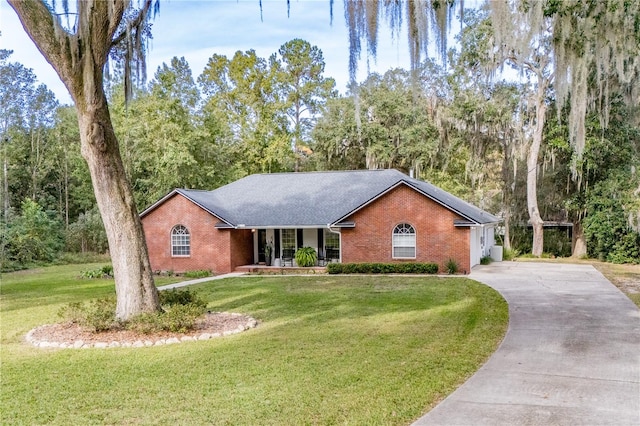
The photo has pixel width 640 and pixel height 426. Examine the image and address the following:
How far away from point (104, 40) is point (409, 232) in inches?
508

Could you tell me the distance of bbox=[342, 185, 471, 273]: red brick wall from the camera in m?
18.3

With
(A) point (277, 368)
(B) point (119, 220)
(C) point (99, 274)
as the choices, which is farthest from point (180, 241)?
(A) point (277, 368)

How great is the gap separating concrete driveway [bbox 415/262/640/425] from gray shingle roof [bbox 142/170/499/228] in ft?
25.8

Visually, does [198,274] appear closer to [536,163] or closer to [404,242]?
[404,242]

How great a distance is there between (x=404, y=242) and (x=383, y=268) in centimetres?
136

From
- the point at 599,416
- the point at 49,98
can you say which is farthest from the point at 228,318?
the point at 49,98

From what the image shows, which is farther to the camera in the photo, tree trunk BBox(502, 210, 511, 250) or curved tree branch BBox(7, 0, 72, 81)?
tree trunk BBox(502, 210, 511, 250)

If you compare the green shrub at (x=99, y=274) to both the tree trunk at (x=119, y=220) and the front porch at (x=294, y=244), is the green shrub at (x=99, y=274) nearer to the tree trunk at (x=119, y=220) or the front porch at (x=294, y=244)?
the front porch at (x=294, y=244)

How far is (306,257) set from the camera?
20.0 metres

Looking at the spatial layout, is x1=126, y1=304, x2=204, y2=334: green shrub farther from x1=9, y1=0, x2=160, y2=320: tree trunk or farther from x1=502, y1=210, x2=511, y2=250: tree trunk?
x1=502, y1=210, x2=511, y2=250: tree trunk

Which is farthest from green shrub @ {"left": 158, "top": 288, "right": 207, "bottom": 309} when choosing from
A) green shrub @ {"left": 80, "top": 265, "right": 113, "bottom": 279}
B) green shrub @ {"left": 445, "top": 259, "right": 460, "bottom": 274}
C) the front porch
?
green shrub @ {"left": 445, "top": 259, "right": 460, "bottom": 274}

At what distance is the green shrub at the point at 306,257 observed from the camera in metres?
20.0

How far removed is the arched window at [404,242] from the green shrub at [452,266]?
126 cm

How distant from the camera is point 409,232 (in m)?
18.9
